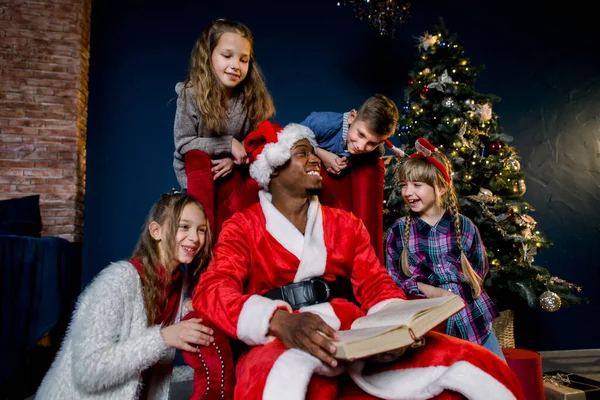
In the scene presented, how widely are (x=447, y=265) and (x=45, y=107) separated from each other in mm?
3831

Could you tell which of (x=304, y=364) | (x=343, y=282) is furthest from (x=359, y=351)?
(x=343, y=282)

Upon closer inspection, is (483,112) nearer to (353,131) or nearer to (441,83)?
(441,83)

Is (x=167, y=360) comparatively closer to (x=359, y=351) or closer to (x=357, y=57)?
(x=359, y=351)

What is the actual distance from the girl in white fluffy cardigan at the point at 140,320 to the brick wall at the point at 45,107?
253cm

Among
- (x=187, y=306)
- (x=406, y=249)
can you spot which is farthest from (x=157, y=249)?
(x=406, y=249)

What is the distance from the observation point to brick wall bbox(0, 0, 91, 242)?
409 cm

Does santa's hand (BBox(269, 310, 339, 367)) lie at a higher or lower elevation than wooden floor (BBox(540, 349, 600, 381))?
higher

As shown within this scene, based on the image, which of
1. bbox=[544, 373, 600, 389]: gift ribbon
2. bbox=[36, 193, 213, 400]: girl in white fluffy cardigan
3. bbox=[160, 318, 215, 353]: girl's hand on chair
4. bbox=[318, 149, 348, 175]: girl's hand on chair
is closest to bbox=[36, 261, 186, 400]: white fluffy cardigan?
bbox=[36, 193, 213, 400]: girl in white fluffy cardigan

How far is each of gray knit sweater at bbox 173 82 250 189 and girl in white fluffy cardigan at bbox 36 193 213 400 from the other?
1.58 ft

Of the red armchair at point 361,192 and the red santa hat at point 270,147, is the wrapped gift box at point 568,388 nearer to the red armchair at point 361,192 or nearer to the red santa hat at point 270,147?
the red armchair at point 361,192

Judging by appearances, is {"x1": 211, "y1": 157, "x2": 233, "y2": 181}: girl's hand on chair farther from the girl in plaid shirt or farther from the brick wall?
the brick wall

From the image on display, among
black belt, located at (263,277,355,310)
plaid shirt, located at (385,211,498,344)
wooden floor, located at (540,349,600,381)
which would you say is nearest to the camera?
black belt, located at (263,277,355,310)

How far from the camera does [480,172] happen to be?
3.89 metres

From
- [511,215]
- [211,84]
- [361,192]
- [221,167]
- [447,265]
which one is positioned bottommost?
[447,265]
